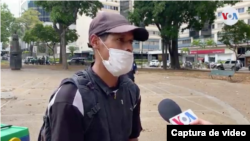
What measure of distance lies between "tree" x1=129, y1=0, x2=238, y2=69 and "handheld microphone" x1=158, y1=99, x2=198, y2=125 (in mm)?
24471

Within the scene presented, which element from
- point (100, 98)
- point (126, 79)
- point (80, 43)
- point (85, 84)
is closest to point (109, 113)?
point (100, 98)

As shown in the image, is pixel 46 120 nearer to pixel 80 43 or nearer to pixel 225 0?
pixel 225 0

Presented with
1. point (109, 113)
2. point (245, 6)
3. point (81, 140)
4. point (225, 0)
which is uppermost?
Answer: point (245, 6)

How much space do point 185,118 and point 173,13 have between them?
2753cm

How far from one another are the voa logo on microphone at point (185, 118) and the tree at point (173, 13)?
2465 cm

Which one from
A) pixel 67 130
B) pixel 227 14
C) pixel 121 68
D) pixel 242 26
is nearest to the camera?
pixel 67 130

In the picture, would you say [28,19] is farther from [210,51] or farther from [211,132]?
[211,132]

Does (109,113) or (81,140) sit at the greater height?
(109,113)

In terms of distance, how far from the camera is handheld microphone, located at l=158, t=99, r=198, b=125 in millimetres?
1361

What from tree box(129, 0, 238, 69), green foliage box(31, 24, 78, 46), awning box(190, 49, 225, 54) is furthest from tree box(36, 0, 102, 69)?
awning box(190, 49, 225, 54)

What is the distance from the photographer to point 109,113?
5.52ft

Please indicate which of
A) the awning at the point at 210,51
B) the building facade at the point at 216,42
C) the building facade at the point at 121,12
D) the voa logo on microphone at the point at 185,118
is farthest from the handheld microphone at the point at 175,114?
the building facade at the point at 121,12

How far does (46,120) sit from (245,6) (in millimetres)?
55265

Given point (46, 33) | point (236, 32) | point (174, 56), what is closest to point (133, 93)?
point (174, 56)
